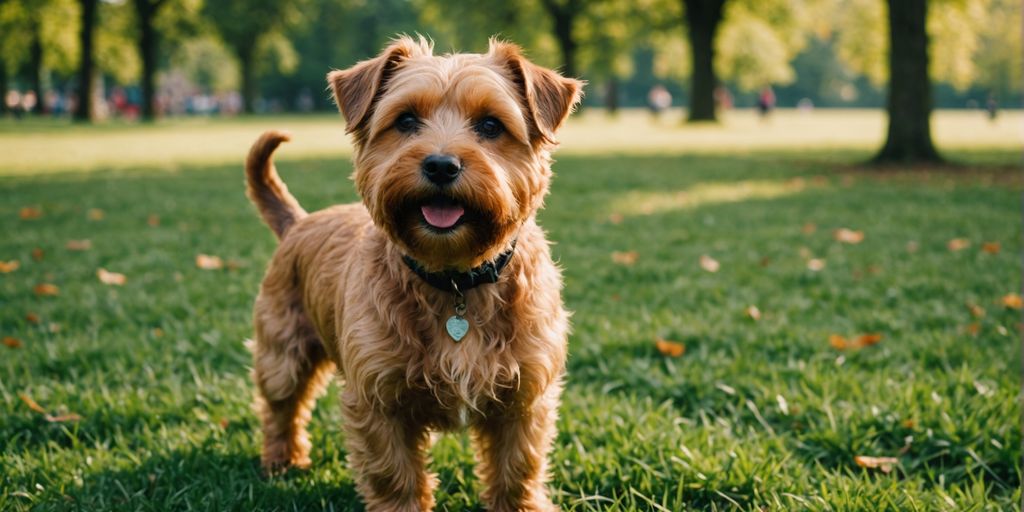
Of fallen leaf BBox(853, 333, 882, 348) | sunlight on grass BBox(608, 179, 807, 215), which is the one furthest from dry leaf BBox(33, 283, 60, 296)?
sunlight on grass BBox(608, 179, 807, 215)

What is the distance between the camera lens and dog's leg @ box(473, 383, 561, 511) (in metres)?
2.89

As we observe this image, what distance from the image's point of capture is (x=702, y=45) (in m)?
32.4

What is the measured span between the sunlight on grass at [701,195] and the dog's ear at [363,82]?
695 centimetres

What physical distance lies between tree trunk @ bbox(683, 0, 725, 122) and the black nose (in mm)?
31827

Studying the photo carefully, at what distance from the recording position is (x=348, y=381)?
2.81 meters

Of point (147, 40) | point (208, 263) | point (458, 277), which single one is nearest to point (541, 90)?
point (458, 277)

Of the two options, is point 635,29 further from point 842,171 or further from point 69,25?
point 69,25

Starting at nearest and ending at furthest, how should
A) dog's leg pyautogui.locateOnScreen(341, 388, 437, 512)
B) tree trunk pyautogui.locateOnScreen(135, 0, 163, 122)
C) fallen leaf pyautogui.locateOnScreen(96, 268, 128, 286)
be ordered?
dog's leg pyautogui.locateOnScreen(341, 388, 437, 512)
fallen leaf pyautogui.locateOnScreen(96, 268, 128, 286)
tree trunk pyautogui.locateOnScreen(135, 0, 163, 122)


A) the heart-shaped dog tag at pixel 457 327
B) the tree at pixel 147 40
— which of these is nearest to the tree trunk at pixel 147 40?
the tree at pixel 147 40

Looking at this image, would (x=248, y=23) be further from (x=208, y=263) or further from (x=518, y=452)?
(x=518, y=452)

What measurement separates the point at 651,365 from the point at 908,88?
12.9 meters

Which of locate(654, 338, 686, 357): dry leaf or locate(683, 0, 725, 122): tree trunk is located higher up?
locate(683, 0, 725, 122): tree trunk

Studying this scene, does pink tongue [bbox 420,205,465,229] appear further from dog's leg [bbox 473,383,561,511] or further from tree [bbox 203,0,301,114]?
tree [bbox 203,0,301,114]

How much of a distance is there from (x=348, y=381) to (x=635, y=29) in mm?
38949
